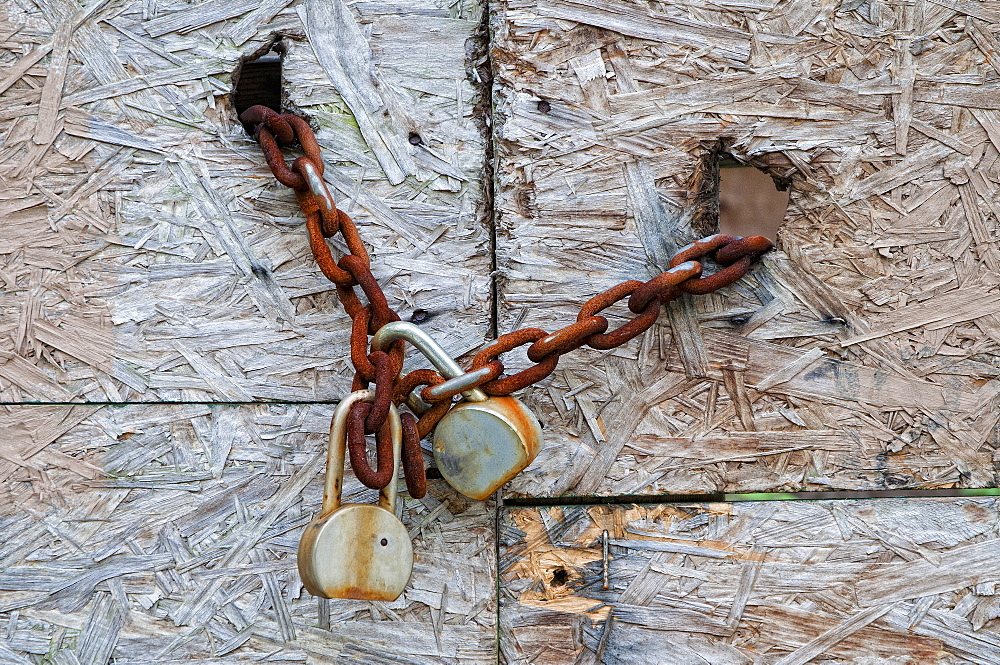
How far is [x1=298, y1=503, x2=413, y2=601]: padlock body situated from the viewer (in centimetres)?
83

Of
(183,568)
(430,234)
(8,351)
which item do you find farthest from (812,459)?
(8,351)

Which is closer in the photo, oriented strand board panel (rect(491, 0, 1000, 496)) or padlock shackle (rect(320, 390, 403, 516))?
padlock shackle (rect(320, 390, 403, 516))

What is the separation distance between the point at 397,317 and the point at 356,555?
0.28 meters

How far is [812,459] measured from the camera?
101 cm

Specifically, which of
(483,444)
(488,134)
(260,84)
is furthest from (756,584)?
(260,84)

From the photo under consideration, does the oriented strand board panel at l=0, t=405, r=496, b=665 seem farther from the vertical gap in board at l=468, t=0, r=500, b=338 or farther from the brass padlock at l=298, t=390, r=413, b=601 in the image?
the vertical gap in board at l=468, t=0, r=500, b=338

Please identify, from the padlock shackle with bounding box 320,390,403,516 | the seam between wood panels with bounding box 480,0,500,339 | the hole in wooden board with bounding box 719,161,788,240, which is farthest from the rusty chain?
the hole in wooden board with bounding box 719,161,788,240

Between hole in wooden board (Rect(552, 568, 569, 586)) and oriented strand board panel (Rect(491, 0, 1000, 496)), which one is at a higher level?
oriented strand board panel (Rect(491, 0, 1000, 496))

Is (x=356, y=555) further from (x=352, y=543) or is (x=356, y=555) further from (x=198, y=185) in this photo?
(x=198, y=185)

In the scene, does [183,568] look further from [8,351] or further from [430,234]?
[430,234]

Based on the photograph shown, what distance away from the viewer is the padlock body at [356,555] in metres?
0.83

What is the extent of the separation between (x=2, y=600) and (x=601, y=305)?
863 mm

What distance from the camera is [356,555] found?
84 centimetres

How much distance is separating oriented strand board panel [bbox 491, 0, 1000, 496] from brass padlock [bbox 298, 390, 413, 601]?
8.2 inches
